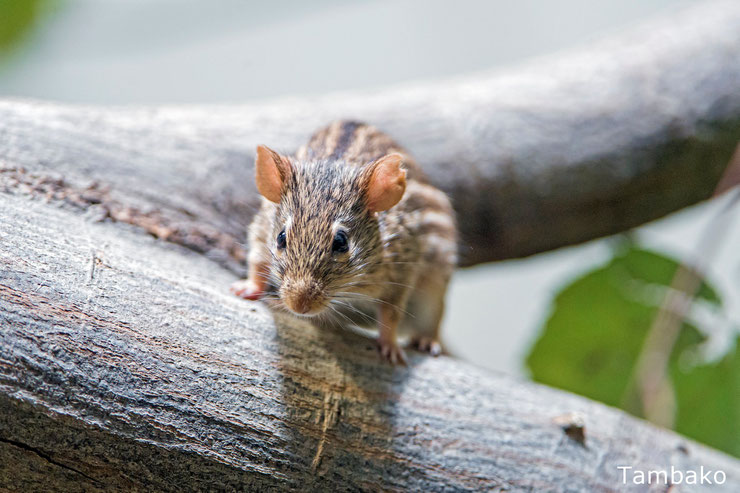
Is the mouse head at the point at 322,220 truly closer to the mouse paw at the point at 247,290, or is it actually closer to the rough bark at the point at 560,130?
the mouse paw at the point at 247,290

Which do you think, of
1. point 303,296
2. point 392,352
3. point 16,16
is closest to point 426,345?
point 392,352

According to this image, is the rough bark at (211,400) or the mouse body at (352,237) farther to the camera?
the mouse body at (352,237)

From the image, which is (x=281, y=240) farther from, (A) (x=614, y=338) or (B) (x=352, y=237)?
(A) (x=614, y=338)

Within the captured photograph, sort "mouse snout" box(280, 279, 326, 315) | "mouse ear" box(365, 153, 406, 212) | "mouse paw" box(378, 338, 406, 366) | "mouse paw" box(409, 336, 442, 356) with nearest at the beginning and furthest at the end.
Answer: "mouse snout" box(280, 279, 326, 315) < "mouse ear" box(365, 153, 406, 212) < "mouse paw" box(378, 338, 406, 366) < "mouse paw" box(409, 336, 442, 356)

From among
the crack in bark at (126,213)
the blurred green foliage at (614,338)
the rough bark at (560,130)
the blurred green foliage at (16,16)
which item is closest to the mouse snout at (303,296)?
the crack in bark at (126,213)

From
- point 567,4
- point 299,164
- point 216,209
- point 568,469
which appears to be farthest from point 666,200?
point 567,4

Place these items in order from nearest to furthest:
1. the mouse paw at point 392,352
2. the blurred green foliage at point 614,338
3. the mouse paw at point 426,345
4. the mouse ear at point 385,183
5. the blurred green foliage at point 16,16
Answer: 1. the mouse ear at point 385,183
2. the mouse paw at point 392,352
3. the mouse paw at point 426,345
4. the blurred green foliage at point 16,16
5. the blurred green foliage at point 614,338

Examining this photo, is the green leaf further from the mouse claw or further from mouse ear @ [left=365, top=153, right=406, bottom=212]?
mouse ear @ [left=365, top=153, right=406, bottom=212]

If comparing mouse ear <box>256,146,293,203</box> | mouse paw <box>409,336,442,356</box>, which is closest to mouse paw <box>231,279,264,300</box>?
mouse ear <box>256,146,293,203</box>
